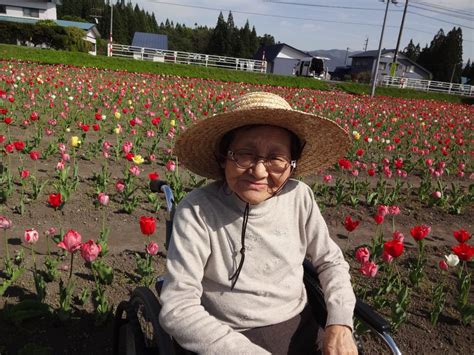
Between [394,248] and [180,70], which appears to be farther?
[180,70]

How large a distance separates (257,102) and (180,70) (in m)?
22.6

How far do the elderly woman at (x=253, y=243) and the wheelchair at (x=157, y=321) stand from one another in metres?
0.06

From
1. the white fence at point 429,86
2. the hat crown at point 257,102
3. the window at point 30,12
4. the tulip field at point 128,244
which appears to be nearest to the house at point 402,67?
the white fence at point 429,86

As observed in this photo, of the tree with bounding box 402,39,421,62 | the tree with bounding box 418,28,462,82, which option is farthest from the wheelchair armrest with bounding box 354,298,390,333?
the tree with bounding box 402,39,421,62

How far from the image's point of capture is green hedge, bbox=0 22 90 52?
27.3m

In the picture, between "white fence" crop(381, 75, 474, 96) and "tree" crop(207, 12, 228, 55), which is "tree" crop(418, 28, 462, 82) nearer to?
"white fence" crop(381, 75, 474, 96)

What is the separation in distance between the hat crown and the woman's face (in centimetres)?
10

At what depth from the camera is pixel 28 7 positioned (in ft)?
144

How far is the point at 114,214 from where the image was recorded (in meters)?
4.02

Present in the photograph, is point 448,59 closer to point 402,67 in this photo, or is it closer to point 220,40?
point 402,67

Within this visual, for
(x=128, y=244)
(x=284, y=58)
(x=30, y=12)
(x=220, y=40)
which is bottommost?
(x=128, y=244)

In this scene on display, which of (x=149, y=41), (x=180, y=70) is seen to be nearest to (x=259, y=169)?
Result: (x=180, y=70)

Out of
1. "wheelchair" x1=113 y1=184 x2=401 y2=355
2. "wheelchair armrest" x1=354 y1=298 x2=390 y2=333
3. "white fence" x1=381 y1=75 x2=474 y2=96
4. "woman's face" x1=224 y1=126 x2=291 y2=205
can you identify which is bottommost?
"wheelchair" x1=113 y1=184 x2=401 y2=355

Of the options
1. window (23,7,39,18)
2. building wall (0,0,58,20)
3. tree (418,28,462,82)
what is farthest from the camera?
tree (418,28,462,82)
